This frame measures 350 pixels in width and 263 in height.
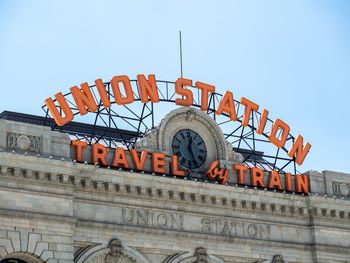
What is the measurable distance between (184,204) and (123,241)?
6270 mm

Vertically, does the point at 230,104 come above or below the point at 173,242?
above

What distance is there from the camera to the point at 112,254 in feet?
202

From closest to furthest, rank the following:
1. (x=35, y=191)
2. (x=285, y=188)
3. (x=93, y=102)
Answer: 1. (x=35, y=191)
2. (x=93, y=102)
3. (x=285, y=188)

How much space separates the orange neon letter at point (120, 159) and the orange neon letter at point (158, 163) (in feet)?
7.94

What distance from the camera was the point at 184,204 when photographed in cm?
6625

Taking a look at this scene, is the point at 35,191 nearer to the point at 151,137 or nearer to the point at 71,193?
the point at 71,193

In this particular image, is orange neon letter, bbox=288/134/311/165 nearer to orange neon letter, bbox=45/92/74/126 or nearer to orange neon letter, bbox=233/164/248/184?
Answer: orange neon letter, bbox=233/164/248/184

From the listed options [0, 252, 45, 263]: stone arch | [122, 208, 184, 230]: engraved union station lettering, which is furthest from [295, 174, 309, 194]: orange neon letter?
[0, 252, 45, 263]: stone arch

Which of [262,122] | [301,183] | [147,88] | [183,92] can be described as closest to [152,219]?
[147,88]

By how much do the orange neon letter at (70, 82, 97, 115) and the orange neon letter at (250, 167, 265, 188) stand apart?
47.2ft

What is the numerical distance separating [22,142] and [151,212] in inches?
448

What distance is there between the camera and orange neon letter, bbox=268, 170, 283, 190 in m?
71.7

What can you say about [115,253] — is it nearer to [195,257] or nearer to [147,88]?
[195,257]

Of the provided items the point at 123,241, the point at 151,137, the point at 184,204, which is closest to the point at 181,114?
the point at 151,137
